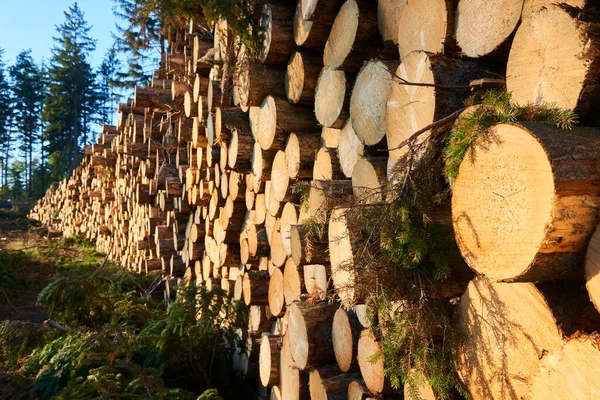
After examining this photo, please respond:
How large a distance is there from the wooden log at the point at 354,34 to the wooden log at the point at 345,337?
1153 millimetres

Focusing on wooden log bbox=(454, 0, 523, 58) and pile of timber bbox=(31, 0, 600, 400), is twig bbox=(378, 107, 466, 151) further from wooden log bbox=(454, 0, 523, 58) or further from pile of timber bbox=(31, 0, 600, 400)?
wooden log bbox=(454, 0, 523, 58)

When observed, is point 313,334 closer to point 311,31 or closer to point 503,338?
point 503,338

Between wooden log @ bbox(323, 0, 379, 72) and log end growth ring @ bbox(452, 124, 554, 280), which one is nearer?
log end growth ring @ bbox(452, 124, 554, 280)

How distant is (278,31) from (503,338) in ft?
7.40

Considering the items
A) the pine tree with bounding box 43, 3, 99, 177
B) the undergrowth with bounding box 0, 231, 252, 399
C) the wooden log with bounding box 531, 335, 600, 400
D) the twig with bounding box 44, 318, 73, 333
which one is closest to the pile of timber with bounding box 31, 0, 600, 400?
the wooden log with bounding box 531, 335, 600, 400

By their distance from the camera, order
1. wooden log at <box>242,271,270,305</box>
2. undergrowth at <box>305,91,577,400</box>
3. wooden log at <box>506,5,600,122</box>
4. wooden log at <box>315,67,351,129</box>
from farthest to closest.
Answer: wooden log at <box>242,271,270,305</box> < wooden log at <box>315,67,351,129</box> < undergrowth at <box>305,91,577,400</box> < wooden log at <box>506,5,600,122</box>

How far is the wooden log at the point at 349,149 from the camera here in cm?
217

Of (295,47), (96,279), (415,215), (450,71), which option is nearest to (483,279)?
(415,215)

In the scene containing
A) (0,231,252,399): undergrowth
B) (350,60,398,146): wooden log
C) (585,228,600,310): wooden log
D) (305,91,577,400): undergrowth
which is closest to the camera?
(585,228,600,310): wooden log

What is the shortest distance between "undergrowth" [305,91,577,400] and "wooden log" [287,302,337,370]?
67 cm

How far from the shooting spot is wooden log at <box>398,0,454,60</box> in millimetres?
1584

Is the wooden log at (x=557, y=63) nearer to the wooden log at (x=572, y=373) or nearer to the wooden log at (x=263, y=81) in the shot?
the wooden log at (x=572, y=373)

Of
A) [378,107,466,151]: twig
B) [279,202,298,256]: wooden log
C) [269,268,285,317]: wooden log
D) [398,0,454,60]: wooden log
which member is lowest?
[269,268,285,317]: wooden log

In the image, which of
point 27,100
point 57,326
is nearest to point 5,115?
point 27,100
